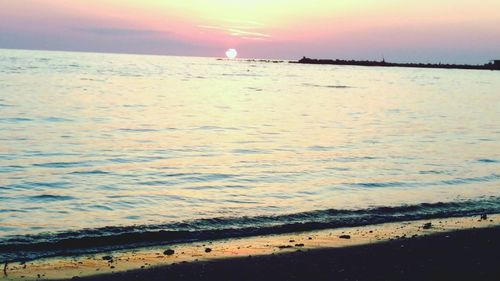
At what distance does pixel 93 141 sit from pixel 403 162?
569 inches

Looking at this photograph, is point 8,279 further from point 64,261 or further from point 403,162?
point 403,162

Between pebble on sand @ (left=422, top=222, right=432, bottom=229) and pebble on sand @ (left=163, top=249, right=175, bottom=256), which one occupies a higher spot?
pebble on sand @ (left=163, top=249, right=175, bottom=256)

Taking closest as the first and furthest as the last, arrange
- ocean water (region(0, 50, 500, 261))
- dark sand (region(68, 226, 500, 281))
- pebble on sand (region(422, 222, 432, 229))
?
dark sand (region(68, 226, 500, 281))
pebble on sand (region(422, 222, 432, 229))
ocean water (region(0, 50, 500, 261))

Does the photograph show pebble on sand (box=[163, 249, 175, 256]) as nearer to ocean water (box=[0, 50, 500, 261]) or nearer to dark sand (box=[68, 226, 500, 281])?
dark sand (box=[68, 226, 500, 281])

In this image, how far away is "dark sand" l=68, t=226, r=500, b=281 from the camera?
8.98 metres

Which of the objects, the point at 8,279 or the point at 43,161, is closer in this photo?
the point at 8,279

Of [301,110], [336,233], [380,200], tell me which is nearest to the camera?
[336,233]

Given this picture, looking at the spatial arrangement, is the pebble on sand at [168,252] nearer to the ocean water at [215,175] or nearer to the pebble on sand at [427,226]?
the ocean water at [215,175]

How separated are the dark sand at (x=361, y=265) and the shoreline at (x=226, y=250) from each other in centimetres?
10

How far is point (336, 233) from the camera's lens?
1242 centimetres

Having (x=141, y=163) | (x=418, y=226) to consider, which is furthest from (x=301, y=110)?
(x=418, y=226)

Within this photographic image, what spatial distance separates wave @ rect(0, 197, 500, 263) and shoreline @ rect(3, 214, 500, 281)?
1.61 feet

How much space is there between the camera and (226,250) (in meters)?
10.8

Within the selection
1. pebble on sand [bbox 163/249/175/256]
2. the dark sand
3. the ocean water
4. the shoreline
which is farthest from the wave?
the dark sand
